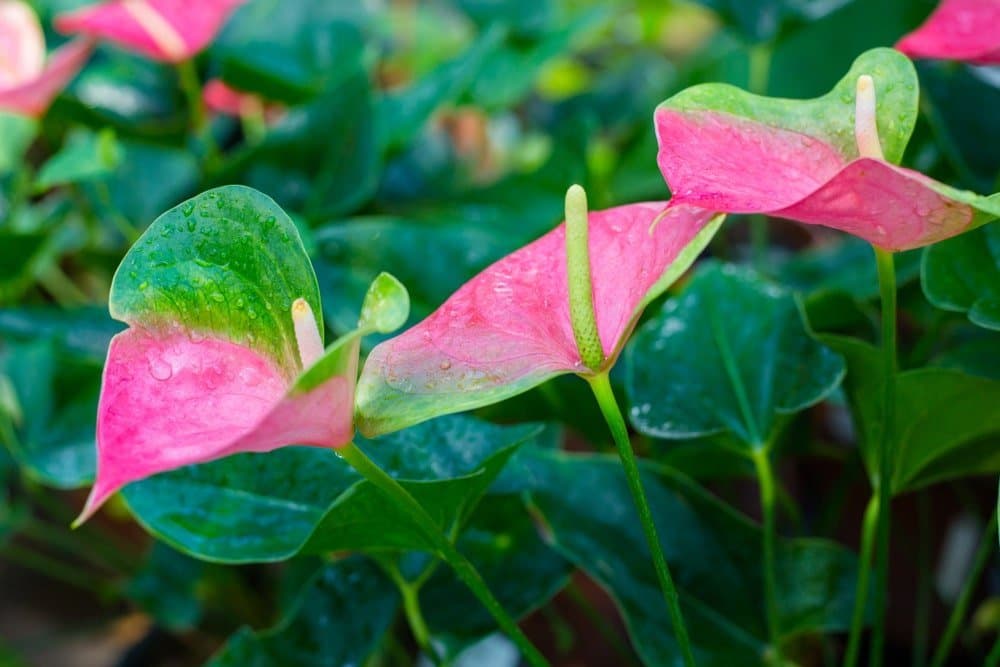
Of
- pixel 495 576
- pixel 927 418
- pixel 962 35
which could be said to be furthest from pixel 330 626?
pixel 962 35

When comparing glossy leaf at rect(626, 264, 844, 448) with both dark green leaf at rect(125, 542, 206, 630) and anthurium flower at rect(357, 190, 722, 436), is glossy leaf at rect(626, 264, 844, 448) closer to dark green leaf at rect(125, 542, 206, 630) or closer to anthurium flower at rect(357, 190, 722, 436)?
anthurium flower at rect(357, 190, 722, 436)

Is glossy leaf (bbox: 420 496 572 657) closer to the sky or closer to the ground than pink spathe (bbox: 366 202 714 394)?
closer to the ground

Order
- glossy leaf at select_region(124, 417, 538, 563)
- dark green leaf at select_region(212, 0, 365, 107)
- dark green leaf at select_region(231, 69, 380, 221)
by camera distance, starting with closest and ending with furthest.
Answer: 1. glossy leaf at select_region(124, 417, 538, 563)
2. dark green leaf at select_region(231, 69, 380, 221)
3. dark green leaf at select_region(212, 0, 365, 107)

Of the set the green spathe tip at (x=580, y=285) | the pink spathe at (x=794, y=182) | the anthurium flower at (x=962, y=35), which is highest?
the anthurium flower at (x=962, y=35)

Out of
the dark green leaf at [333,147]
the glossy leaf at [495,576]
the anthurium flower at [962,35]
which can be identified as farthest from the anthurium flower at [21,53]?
the anthurium flower at [962,35]

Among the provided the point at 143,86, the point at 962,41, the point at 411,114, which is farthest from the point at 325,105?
the point at 962,41

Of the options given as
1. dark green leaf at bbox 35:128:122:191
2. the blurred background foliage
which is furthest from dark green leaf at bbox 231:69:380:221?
dark green leaf at bbox 35:128:122:191

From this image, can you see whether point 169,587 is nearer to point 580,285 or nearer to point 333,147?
point 333,147

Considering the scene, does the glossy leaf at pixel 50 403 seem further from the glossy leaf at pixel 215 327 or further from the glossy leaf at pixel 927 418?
the glossy leaf at pixel 927 418
